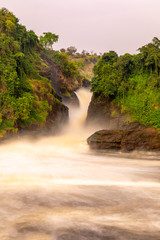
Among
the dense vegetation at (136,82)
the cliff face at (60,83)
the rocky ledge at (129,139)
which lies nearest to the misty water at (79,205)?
the rocky ledge at (129,139)

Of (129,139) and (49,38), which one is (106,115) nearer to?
(129,139)

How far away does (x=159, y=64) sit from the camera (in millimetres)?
15414

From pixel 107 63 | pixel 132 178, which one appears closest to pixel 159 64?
pixel 107 63

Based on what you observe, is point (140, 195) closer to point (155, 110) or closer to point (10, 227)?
point (10, 227)

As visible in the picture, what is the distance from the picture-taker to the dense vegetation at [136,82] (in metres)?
14.7

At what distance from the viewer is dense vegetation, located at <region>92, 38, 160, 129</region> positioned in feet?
48.2

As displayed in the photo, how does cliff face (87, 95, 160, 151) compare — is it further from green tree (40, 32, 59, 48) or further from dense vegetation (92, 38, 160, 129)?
green tree (40, 32, 59, 48)

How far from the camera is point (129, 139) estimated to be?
40.9ft

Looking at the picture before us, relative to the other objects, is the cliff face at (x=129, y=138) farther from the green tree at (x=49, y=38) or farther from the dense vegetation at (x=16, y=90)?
the green tree at (x=49, y=38)

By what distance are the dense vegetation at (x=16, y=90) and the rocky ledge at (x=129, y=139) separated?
597 cm

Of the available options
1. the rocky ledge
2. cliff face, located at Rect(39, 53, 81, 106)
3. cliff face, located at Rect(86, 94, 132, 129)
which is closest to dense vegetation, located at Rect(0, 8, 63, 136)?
cliff face, located at Rect(86, 94, 132, 129)

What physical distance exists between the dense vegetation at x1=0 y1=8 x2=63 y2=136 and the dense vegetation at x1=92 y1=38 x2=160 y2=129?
567 centimetres

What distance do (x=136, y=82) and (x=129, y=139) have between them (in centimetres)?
636

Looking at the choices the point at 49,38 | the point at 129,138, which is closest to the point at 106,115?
the point at 129,138
